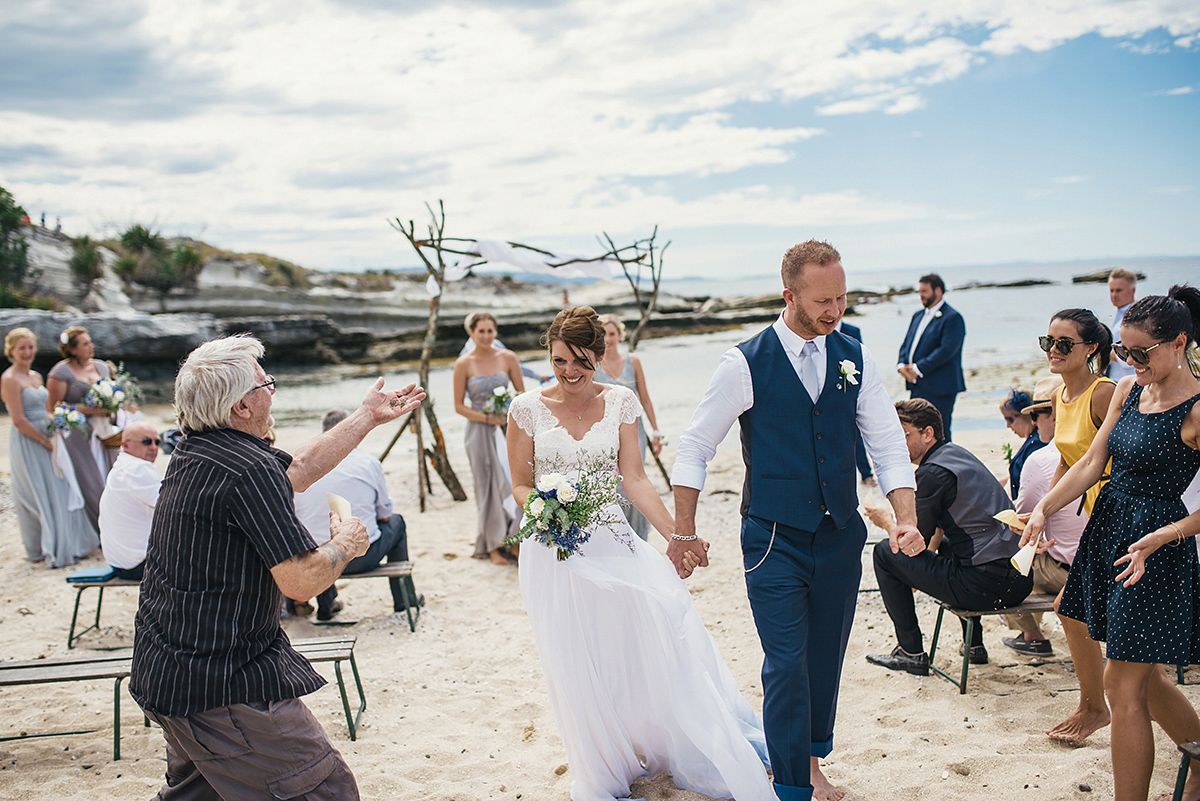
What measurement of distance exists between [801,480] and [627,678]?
48.6 inches

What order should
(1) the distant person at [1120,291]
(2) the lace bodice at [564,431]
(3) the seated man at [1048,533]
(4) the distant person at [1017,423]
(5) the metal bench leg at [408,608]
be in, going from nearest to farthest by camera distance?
1. (2) the lace bodice at [564,431]
2. (3) the seated man at [1048,533]
3. (4) the distant person at [1017,423]
4. (5) the metal bench leg at [408,608]
5. (1) the distant person at [1120,291]

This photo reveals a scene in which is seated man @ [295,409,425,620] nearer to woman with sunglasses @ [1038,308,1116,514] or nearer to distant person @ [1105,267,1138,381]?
woman with sunglasses @ [1038,308,1116,514]

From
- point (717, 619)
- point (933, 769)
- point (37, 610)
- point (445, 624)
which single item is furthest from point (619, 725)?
point (37, 610)

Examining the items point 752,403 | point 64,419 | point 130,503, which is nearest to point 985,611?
point 752,403

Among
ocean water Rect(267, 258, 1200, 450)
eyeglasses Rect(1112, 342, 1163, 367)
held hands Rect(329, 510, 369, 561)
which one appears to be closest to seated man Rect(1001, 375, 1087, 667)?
eyeglasses Rect(1112, 342, 1163, 367)

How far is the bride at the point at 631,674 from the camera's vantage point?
3.57 metres

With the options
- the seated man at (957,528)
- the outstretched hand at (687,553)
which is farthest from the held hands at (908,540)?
the seated man at (957,528)

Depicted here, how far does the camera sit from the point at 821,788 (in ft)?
11.9

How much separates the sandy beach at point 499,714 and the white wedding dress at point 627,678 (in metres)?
0.21

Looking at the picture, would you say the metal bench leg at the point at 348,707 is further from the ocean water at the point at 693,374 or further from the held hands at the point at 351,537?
the ocean water at the point at 693,374

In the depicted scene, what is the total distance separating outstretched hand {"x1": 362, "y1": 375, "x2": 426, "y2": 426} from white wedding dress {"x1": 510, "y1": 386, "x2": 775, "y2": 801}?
2.85 feet

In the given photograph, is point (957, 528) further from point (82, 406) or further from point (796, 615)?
point (82, 406)

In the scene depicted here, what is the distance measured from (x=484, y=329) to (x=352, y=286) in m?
55.4

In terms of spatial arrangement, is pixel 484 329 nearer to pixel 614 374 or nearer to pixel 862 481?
pixel 614 374
